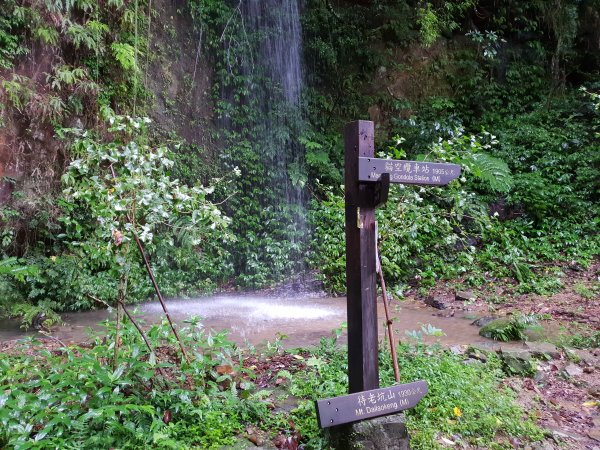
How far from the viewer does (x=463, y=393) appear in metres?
3.27

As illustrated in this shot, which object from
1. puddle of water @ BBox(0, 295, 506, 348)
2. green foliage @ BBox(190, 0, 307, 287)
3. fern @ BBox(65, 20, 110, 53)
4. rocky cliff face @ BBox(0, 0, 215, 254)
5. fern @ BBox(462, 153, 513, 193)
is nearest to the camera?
puddle of water @ BBox(0, 295, 506, 348)

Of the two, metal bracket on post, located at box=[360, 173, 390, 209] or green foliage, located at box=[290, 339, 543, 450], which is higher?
metal bracket on post, located at box=[360, 173, 390, 209]

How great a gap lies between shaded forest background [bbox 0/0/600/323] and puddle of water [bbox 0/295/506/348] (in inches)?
19.1

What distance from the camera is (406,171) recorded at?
9.12ft

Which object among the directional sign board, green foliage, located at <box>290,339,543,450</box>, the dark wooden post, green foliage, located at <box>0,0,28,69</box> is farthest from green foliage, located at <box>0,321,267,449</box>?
green foliage, located at <box>0,0,28,69</box>

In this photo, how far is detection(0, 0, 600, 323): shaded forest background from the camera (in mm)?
6695

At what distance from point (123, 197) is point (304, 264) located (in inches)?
231

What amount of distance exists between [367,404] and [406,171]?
1364mm

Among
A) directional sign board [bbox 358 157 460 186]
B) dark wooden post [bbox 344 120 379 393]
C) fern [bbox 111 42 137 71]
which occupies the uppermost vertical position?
fern [bbox 111 42 137 71]

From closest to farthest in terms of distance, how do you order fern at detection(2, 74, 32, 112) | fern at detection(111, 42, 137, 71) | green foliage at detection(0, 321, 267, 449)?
green foliage at detection(0, 321, 267, 449), fern at detection(2, 74, 32, 112), fern at detection(111, 42, 137, 71)

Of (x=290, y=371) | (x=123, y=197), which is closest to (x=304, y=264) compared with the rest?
(x=290, y=371)

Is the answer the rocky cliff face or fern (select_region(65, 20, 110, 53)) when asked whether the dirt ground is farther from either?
fern (select_region(65, 20, 110, 53))

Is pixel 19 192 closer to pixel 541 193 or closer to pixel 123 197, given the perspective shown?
pixel 123 197

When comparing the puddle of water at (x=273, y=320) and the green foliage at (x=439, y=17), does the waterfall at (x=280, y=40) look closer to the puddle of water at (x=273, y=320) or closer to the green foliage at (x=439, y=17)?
the green foliage at (x=439, y=17)
